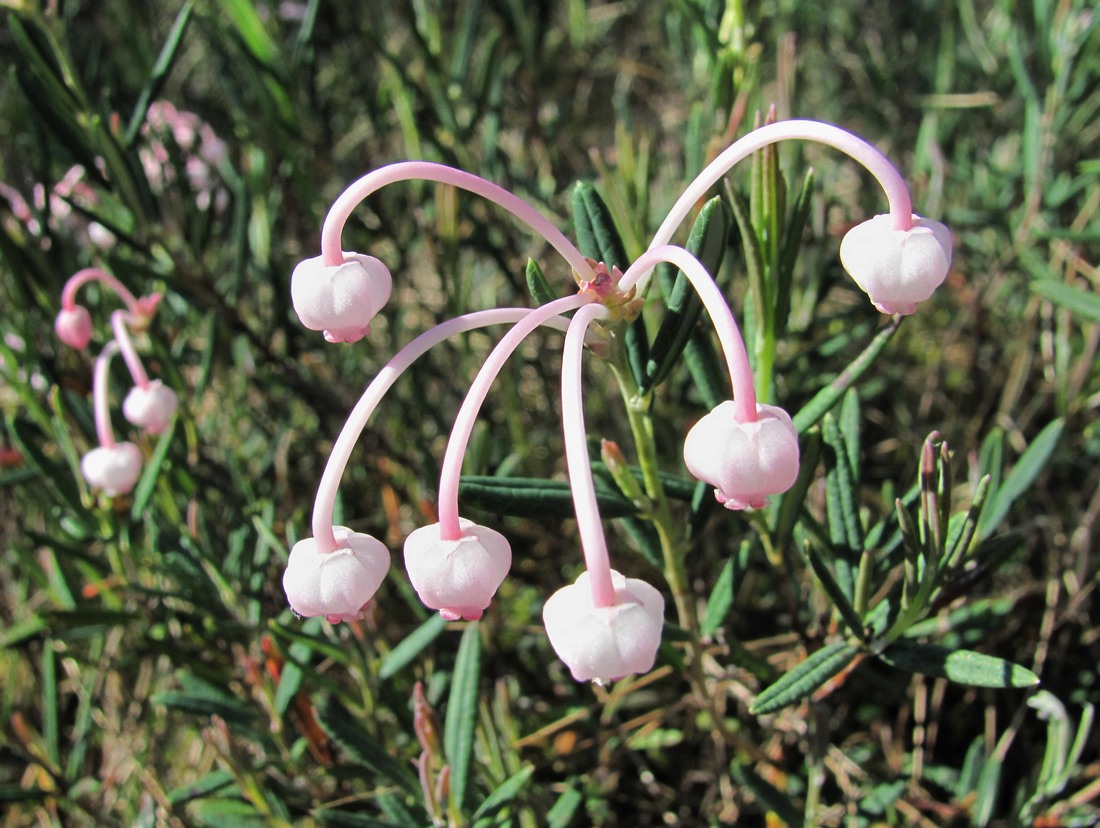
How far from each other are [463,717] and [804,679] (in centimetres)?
36

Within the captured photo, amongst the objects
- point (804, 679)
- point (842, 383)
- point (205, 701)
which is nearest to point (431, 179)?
point (842, 383)

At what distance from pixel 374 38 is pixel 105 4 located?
110 centimetres

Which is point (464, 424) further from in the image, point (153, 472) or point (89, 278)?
point (89, 278)

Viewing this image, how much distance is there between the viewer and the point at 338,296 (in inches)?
27.0

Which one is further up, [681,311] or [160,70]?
[160,70]

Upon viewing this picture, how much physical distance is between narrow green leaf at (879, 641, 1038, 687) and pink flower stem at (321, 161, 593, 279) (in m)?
0.50

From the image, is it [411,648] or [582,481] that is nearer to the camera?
[582,481]

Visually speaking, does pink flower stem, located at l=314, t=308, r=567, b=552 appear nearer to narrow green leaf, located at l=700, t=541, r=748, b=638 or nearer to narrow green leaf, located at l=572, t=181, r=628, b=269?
narrow green leaf, located at l=572, t=181, r=628, b=269

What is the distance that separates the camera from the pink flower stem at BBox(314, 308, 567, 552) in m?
0.65

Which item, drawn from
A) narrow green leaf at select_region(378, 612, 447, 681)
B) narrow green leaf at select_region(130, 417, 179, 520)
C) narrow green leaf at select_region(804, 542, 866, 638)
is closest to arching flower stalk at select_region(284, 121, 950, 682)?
narrow green leaf at select_region(804, 542, 866, 638)

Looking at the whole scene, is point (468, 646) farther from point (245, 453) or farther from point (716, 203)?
point (245, 453)

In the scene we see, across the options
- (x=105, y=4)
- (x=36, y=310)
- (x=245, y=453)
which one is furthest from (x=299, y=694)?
(x=105, y=4)

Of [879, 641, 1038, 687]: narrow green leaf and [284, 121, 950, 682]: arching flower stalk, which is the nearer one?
[284, 121, 950, 682]: arching flower stalk

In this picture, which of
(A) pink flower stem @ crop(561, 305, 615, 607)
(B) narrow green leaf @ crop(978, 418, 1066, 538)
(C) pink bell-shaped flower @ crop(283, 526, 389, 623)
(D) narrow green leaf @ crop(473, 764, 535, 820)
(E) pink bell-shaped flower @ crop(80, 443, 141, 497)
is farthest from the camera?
(E) pink bell-shaped flower @ crop(80, 443, 141, 497)
